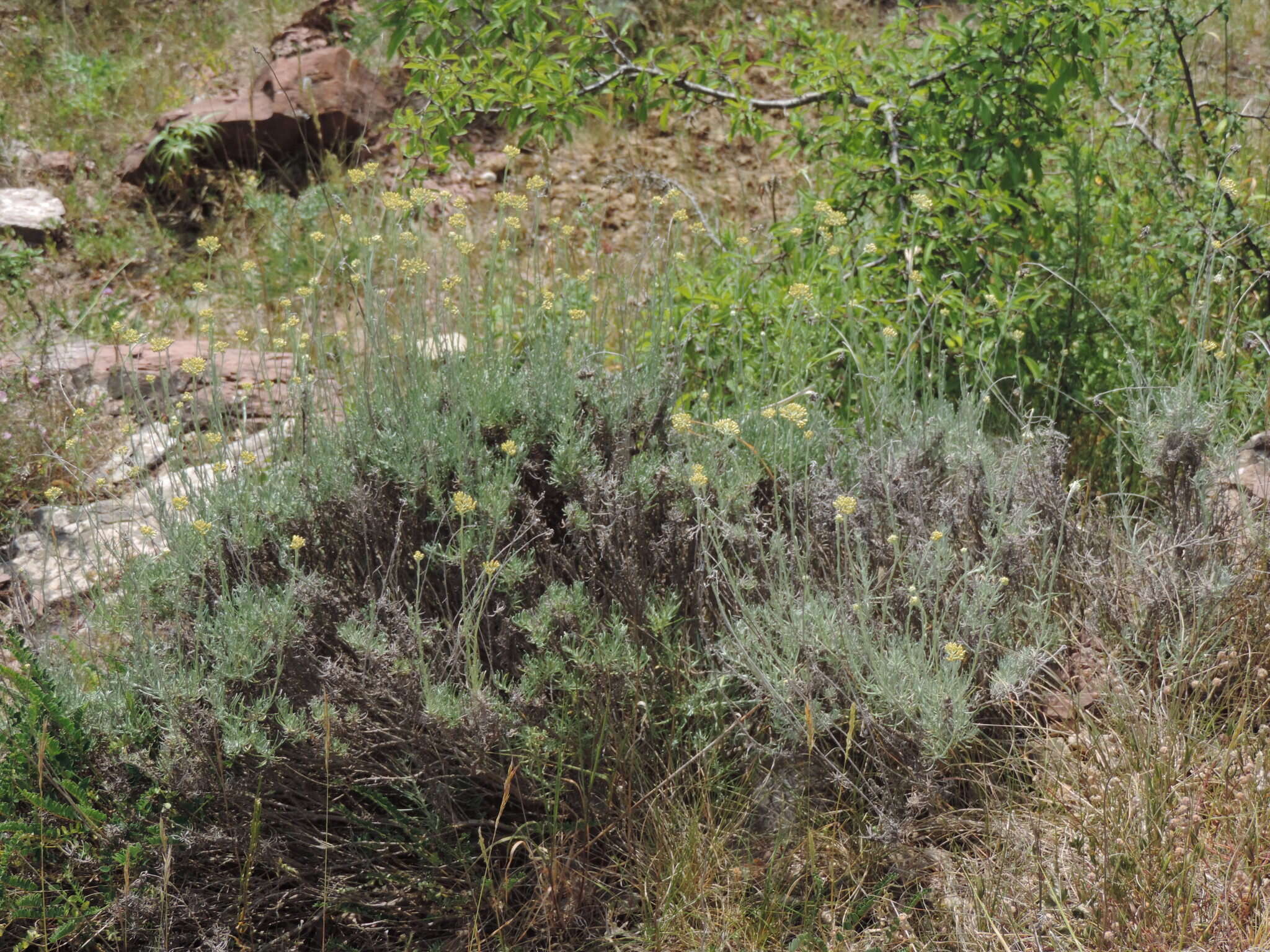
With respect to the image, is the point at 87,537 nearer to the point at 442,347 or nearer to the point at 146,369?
the point at 146,369

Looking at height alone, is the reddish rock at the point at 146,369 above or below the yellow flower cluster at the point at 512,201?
below

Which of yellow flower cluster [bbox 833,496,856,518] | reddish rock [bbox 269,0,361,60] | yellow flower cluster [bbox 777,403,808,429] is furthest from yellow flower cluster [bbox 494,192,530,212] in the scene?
reddish rock [bbox 269,0,361,60]

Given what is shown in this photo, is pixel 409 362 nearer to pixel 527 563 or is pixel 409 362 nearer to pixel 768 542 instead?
pixel 527 563

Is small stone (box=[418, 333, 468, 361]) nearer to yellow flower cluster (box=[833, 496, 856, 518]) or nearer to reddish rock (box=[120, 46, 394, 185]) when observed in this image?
yellow flower cluster (box=[833, 496, 856, 518])

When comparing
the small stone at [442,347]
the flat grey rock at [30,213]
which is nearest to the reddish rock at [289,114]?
the flat grey rock at [30,213]

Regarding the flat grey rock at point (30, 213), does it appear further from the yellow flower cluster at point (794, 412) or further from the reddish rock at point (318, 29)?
the yellow flower cluster at point (794, 412)

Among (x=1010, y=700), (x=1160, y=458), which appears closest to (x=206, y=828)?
(x=1010, y=700)

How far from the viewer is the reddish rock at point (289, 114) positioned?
6941mm

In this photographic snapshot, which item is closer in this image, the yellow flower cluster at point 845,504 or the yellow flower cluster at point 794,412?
the yellow flower cluster at point 845,504

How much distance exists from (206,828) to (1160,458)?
2.57 metres

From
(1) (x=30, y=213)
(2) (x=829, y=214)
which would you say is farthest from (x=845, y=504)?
(1) (x=30, y=213)

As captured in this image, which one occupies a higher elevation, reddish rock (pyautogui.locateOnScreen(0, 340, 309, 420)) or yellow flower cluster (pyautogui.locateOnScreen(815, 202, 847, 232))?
yellow flower cluster (pyautogui.locateOnScreen(815, 202, 847, 232))

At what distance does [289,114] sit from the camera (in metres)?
6.92

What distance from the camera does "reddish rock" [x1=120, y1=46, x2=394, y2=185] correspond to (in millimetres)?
6941
